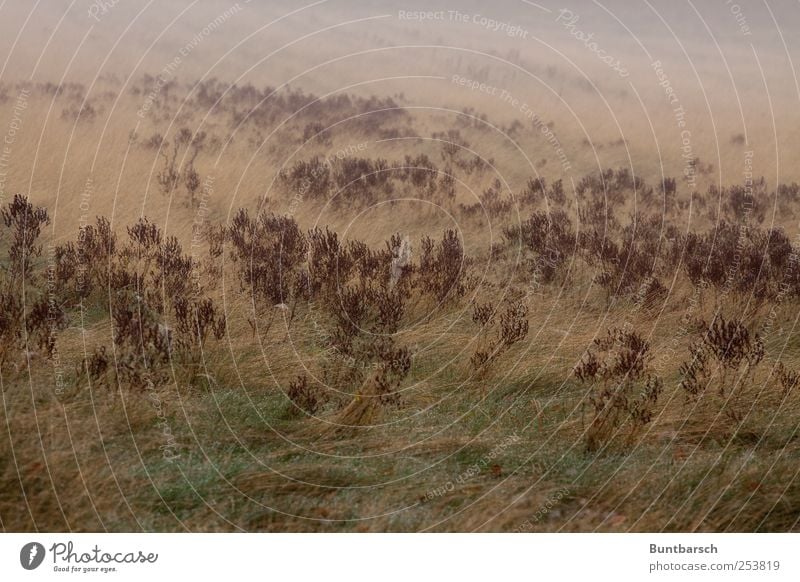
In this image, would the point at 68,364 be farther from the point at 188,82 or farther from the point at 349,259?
the point at 188,82

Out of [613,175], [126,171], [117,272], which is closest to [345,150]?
[126,171]

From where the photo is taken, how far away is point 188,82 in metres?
15.8

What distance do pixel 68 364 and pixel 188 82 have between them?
10.6 metres

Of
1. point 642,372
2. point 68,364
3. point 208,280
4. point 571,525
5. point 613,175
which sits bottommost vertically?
point 571,525
